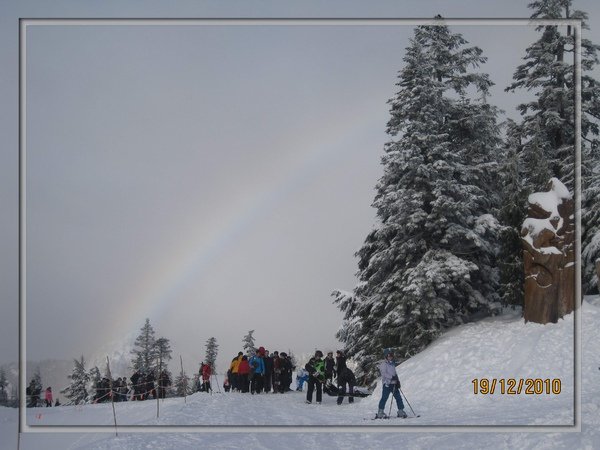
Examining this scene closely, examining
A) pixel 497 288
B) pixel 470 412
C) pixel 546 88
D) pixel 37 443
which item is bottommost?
pixel 37 443

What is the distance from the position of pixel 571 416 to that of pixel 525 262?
9193 mm

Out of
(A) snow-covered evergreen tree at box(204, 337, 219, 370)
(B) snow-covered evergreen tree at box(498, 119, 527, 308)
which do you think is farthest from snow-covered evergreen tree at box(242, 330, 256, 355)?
(B) snow-covered evergreen tree at box(498, 119, 527, 308)

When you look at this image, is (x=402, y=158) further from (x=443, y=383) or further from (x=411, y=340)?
(x=443, y=383)

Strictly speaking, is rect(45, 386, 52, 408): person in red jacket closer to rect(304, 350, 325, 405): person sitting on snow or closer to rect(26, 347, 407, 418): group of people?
rect(26, 347, 407, 418): group of people

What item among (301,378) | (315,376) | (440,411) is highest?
(315,376)

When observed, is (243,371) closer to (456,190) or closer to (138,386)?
(138,386)

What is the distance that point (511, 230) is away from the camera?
2244cm

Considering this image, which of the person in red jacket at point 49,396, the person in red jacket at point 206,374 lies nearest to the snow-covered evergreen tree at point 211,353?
the person in red jacket at point 206,374

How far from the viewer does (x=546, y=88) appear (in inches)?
1019

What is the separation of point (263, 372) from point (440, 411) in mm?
9567

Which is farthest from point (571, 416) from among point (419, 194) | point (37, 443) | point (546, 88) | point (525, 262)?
point (546, 88)

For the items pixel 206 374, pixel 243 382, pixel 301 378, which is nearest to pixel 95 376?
pixel 206 374

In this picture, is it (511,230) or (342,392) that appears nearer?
(342,392)

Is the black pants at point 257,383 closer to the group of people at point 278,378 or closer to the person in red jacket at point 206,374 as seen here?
the group of people at point 278,378
